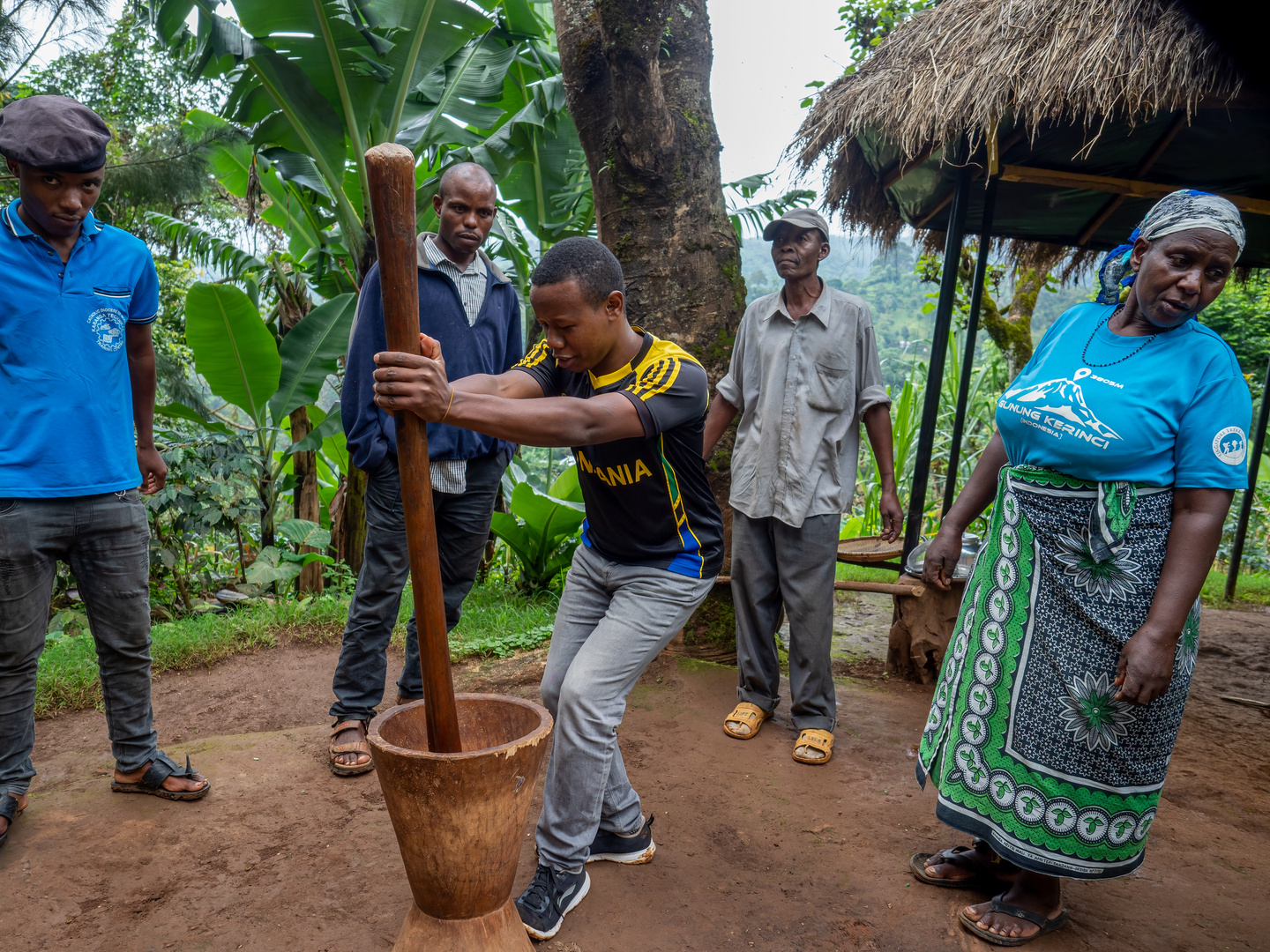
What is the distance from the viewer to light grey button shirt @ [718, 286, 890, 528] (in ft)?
10.6

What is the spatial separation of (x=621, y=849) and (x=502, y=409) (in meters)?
1.40

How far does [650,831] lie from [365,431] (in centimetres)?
161

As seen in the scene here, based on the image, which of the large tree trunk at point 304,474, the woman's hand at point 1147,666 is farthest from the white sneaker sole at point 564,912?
the large tree trunk at point 304,474

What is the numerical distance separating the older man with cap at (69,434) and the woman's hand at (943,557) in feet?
8.00

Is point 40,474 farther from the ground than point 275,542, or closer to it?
farther from the ground

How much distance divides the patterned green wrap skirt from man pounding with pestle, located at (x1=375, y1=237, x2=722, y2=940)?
31.6 inches

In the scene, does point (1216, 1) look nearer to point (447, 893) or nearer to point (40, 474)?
point (447, 893)

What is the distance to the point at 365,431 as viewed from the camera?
289cm

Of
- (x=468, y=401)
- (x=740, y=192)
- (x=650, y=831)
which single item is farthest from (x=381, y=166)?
(x=740, y=192)

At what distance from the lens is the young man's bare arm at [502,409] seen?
1624 millimetres

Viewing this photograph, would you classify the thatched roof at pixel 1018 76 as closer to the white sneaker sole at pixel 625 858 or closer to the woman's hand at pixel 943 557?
the woman's hand at pixel 943 557

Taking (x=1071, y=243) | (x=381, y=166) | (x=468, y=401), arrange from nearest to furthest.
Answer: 1. (x=381, y=166)
2. (x=468, y=401)
3. (x=1071, y=243)

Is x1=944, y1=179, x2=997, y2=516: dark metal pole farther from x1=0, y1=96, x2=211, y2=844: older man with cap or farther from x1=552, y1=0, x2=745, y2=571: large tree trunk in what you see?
x1=0, y1=96, x2=211, y2=844: older man with cap

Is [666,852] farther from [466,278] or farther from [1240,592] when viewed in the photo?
[1240,592]
